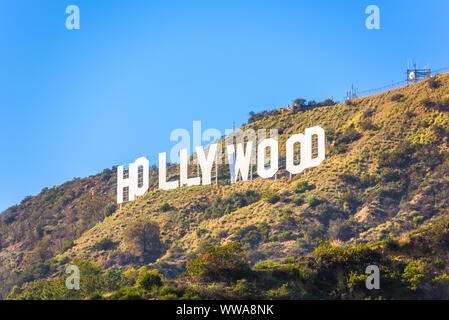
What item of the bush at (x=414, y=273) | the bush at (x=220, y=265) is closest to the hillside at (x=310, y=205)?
the bush at (x=414, y=273)

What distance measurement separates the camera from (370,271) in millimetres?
40375

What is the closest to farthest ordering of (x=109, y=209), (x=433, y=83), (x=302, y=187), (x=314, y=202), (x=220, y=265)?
(x=220, y=265) → (x=314, y=202) → (x=302, y=187) → (x=433, y=83) → (x=109, y=209)

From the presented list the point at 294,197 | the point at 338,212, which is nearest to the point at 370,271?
the point at 338,212

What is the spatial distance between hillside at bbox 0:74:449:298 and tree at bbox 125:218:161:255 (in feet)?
2.08

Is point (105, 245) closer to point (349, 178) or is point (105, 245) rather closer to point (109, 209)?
point (109, 209)

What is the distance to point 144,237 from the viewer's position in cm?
6906

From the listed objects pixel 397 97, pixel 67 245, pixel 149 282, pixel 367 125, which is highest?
pixel 397 97

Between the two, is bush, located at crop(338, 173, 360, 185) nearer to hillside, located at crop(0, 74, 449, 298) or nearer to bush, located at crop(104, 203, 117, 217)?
hillside, located at crop(0, 74, 449, 298)

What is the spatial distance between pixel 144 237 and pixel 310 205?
2012 centimetres

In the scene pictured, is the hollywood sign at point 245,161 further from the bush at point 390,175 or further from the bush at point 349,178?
the bush at point 390,175

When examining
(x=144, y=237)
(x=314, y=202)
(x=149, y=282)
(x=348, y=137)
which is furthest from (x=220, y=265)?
(x=348, y=137)

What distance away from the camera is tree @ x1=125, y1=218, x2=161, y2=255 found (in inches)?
2697
